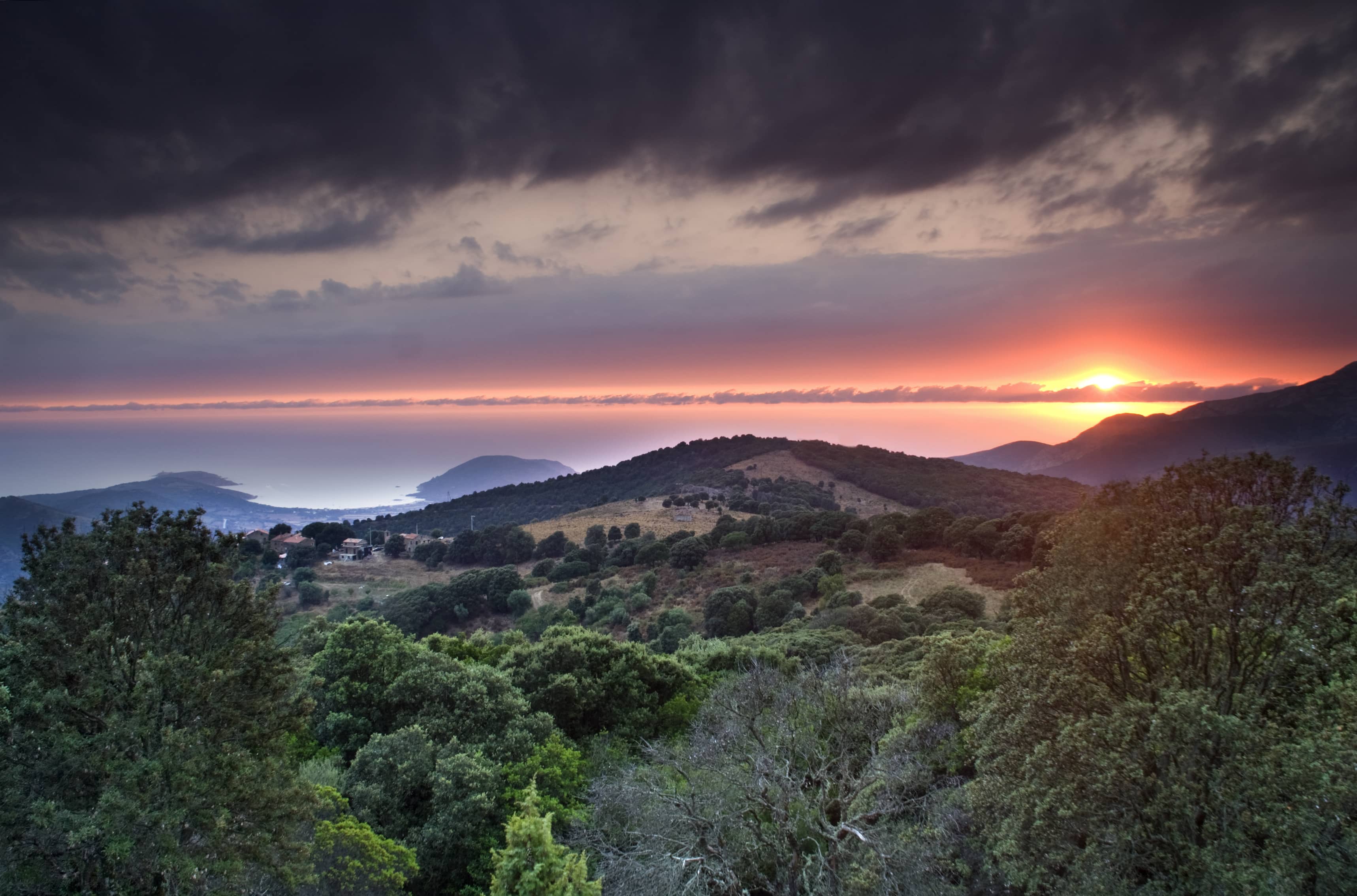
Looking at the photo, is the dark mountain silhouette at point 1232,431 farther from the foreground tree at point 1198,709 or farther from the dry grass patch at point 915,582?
the foreground tree at point 1198,709

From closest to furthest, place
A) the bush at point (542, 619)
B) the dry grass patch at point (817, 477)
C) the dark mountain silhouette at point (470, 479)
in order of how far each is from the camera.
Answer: the bush at point (542, 619), the dry grass patch at point (817, 477), the dark mountain silhouette at point (470, 479)

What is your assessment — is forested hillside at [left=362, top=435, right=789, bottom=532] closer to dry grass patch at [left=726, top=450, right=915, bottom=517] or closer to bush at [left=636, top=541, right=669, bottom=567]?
dry grass patch at [left=726, top=450, right=915, bottom=517]

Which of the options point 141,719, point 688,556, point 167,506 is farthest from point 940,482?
point 167,506

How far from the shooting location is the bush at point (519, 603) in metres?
46.8

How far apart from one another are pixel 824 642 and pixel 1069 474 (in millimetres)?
77410

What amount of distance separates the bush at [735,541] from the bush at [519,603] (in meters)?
16.9

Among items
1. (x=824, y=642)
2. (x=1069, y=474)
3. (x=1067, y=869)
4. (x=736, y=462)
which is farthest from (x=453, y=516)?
(x=1067, y=869)

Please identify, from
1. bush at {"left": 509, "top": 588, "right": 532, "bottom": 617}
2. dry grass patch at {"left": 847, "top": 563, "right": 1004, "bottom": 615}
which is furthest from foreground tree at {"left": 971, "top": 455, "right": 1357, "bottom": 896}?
bush at {"left": 509, "top": 588, "right": 532, "bottom": 617}

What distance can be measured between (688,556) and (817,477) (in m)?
46.8

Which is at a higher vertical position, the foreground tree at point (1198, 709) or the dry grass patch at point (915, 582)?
the foreground tree at point (1198, 709)

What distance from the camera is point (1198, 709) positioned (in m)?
6.68

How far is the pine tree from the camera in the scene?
8.36 meters

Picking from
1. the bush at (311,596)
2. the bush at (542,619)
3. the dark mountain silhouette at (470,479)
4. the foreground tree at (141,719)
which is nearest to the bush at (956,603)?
the bush at (542,619)

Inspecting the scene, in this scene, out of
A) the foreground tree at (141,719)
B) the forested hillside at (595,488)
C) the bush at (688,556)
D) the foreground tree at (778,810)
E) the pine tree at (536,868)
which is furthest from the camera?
the forested hillside at (595,488)
